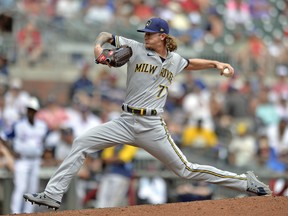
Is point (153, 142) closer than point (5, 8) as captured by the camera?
Yes

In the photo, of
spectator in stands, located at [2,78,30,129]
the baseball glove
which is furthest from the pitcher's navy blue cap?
spectator in stands, located at [2,78,30,129]

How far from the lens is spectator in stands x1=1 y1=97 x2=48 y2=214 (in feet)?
40.3

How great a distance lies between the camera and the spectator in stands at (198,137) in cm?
1452

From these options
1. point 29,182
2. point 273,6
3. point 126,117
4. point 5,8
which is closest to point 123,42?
point 126,117

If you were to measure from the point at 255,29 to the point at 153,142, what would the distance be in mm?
12620

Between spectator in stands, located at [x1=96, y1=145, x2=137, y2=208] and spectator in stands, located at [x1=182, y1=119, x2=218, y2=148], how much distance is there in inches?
74.6

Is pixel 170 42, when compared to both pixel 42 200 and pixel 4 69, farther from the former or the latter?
pixel 4 69

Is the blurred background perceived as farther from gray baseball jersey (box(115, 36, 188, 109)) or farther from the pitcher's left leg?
gray baseball jersey (box(115, 36, 188, 109))

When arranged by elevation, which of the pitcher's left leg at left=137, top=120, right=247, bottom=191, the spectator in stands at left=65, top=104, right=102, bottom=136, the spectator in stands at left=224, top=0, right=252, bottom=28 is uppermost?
the spectator in stands at left=224, top=0, right=252, bottom=28

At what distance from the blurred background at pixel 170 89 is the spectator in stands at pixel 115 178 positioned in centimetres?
3

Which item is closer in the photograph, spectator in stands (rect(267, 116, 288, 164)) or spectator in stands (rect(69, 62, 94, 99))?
spectator in stands (rect(267, 116, 288, 164))

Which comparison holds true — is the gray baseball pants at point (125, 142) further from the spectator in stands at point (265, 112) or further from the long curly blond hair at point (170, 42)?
the spectator in stands at point (265, 112)

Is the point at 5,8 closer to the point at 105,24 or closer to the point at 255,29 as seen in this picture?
the point at 105,24

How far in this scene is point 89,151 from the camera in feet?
26.8
